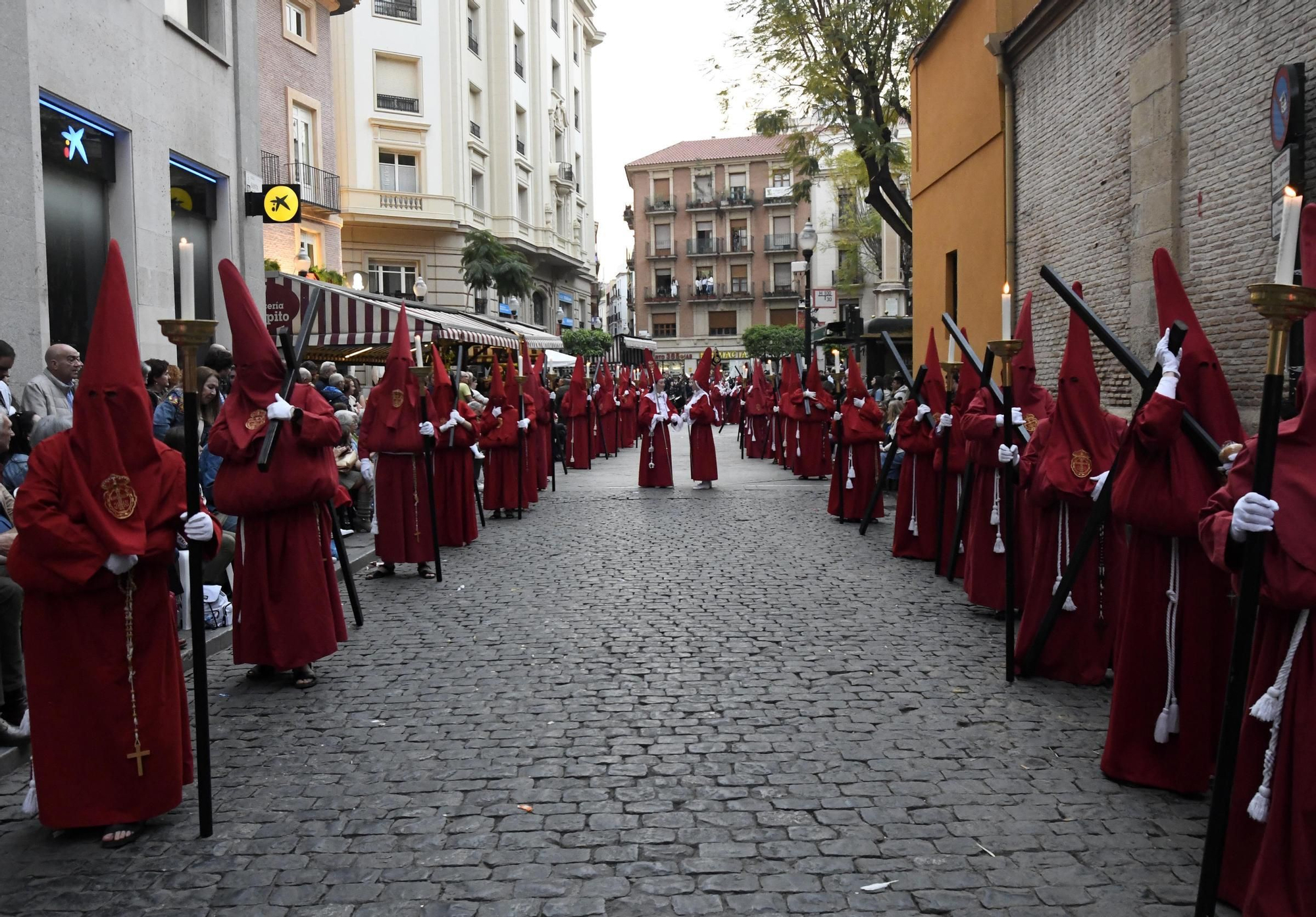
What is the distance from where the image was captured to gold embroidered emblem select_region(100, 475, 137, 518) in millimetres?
4430

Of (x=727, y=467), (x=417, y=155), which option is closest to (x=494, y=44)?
(x=417, y=155)

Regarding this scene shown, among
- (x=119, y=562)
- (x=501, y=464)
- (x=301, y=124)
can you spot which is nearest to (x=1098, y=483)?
(x=119, y=562)

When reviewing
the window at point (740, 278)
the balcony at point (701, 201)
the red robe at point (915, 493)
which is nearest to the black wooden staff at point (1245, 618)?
the red robe at point (915, 493)

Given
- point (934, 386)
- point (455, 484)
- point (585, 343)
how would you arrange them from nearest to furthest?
point (934, 386), point (455, 484), point (585, 343)

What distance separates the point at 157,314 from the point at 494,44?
1330 inches

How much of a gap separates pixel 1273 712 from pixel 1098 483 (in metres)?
2.61

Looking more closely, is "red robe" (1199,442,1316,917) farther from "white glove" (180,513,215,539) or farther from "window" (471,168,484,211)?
"window" (471,168,484,211)

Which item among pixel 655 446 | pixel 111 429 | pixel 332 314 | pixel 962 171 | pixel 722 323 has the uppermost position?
pixel 722 323

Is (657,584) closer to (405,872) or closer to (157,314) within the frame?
(405,872)

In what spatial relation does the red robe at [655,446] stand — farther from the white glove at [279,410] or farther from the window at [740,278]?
the window at [740,278]

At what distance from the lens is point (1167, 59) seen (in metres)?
11.0

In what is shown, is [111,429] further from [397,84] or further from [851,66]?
[397,84]

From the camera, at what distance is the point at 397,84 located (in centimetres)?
3769

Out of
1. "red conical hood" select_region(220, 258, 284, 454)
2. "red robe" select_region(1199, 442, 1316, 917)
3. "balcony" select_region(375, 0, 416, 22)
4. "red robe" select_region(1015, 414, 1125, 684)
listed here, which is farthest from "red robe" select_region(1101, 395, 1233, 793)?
"balcony" select_region(375, 0, 416, 22)
